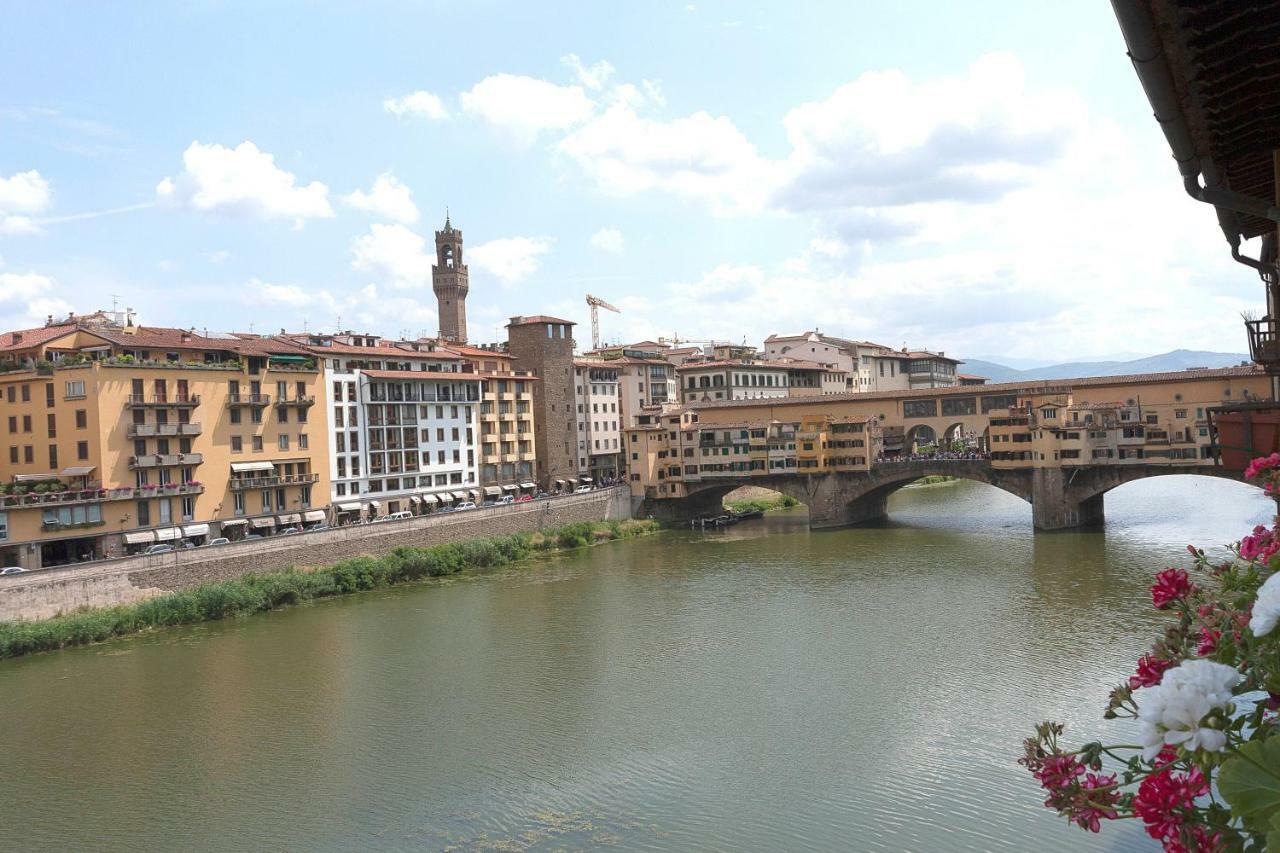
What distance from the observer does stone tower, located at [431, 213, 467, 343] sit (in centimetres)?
7562

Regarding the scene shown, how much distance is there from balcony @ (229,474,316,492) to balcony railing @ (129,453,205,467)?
158 cm

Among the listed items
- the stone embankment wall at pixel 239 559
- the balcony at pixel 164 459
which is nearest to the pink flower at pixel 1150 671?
the stone embankment wall at pixel 239 559

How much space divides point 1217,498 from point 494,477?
36.0m

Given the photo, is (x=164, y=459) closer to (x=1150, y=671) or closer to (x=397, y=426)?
(x=397, y=426)

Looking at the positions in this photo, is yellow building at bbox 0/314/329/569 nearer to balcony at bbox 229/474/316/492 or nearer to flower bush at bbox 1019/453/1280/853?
balcony at bbox 229/474/316/492

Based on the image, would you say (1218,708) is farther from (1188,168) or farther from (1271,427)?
(1271,427)

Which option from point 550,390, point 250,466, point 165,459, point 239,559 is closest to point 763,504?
point 550,390

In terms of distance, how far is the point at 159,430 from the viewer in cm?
3538

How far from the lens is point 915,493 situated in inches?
2542

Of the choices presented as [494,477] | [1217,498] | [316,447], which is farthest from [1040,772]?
[1217,498]

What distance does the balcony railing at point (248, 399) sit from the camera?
38188mm

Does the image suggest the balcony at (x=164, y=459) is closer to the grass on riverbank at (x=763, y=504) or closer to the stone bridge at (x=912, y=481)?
the stone bridge at (x=912, y=481)

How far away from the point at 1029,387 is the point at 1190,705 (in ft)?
→ 161

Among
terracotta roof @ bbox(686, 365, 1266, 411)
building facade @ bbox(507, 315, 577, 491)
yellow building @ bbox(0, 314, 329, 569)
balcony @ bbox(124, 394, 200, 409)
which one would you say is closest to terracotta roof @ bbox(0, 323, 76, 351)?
yellow building @ bbox(0, 314, 329, 569)
